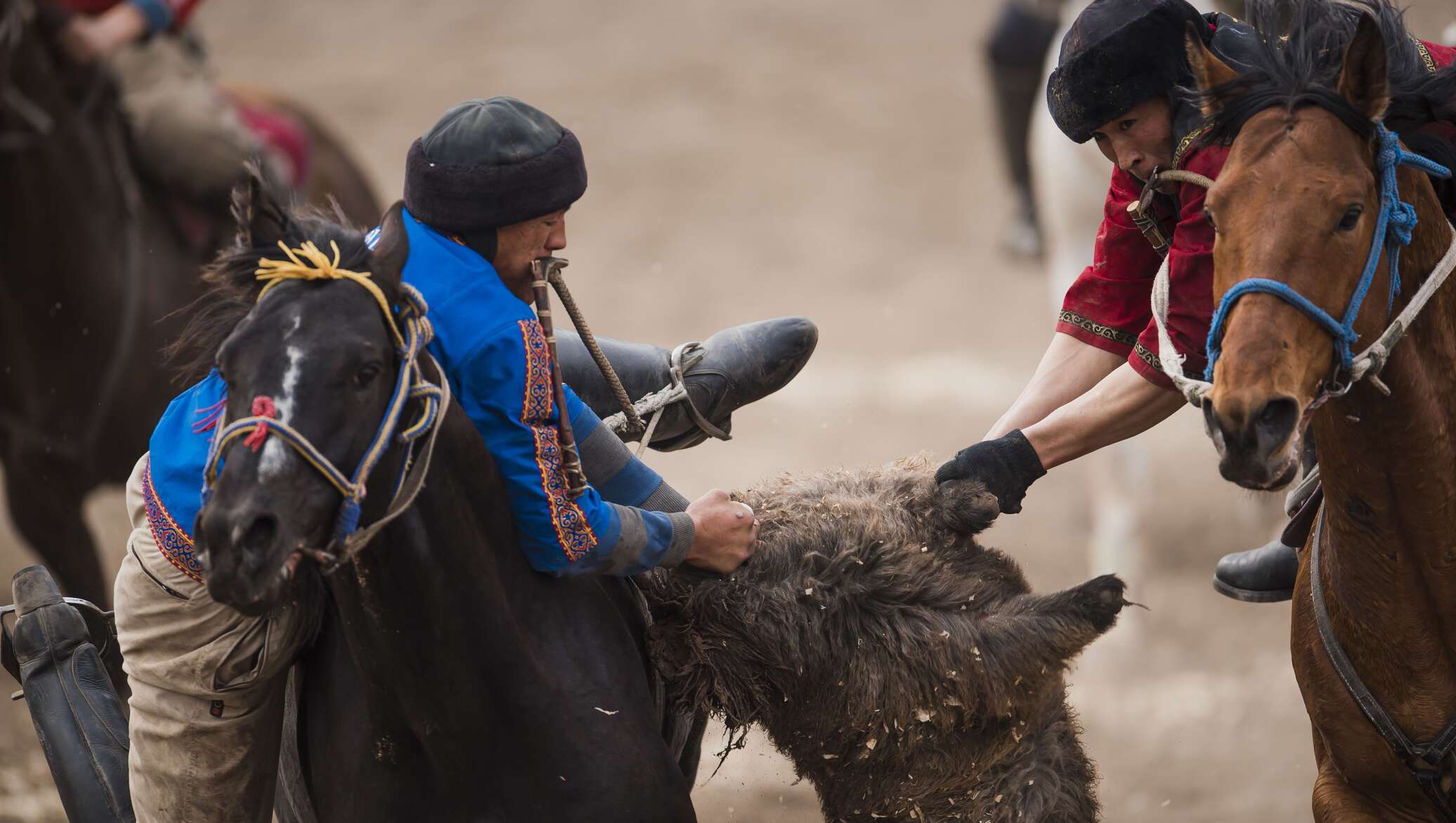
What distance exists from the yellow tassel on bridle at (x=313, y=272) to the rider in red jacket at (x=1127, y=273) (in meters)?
1.42

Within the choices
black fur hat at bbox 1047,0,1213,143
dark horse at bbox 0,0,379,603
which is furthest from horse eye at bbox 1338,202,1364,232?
dark horse at bbox 0,0,379,603

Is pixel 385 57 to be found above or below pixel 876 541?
below

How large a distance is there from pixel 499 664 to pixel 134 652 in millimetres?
787

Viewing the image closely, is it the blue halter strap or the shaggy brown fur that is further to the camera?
the shaggy brown fur

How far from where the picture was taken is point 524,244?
9.63 ft

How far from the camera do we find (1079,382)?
364cm

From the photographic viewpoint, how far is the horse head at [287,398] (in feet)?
7.52

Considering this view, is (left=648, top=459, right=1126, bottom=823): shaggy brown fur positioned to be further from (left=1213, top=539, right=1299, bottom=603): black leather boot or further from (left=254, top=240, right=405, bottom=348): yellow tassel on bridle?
(left=254, top=240, right=405, bottom=348): yellow tassel on bridle

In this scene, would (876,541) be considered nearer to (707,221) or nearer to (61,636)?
(61,636)

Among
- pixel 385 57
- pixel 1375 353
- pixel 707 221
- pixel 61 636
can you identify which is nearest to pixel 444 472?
pixel 61 636

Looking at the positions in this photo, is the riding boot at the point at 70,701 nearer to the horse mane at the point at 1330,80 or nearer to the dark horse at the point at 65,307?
the dark horse at the point at 65,307

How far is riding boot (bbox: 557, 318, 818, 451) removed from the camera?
358cm

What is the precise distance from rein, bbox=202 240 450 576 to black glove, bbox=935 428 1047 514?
1289 millimetres

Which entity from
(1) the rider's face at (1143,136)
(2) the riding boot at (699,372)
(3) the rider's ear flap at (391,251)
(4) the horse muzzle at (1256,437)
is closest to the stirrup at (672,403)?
(2) the riding boot at (699,372)
